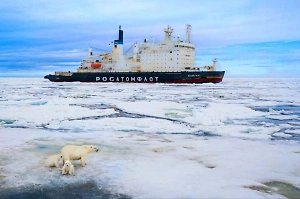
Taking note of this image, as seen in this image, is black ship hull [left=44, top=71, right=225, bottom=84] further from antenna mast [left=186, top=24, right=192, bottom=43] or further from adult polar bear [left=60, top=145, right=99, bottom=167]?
adult polar bear [left=60, top=145, right=99, bottom=167]

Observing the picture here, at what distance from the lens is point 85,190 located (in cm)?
350

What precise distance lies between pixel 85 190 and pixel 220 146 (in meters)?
3.02

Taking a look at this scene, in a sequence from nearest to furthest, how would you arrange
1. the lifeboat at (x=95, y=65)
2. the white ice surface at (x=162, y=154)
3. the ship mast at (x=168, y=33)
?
the white ice surface at (x=162, y=154) < the ship mast at (x=168, y=33) < the lifeboat at (x=95, y=65)

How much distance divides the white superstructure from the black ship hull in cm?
126

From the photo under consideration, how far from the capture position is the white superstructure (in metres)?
43.1

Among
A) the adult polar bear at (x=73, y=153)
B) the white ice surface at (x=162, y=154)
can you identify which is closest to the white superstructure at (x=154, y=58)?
the white ice surface at (x=162, y=154)

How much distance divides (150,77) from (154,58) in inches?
105

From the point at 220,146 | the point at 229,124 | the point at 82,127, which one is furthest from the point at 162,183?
the point at 229,124

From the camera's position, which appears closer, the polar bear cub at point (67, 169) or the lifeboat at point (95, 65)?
the polar bear cub at point (67, 169)

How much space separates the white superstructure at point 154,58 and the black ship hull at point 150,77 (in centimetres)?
126

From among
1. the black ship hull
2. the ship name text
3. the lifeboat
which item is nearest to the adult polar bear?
the black ship hull

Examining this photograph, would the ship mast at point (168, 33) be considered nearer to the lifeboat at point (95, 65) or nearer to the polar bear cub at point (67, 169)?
the lifeboat at point (95, 65)

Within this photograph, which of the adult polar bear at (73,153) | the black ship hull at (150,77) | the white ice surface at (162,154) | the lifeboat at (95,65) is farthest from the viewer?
the lifeboat at (95,65)

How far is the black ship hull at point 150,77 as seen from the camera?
138 feet
